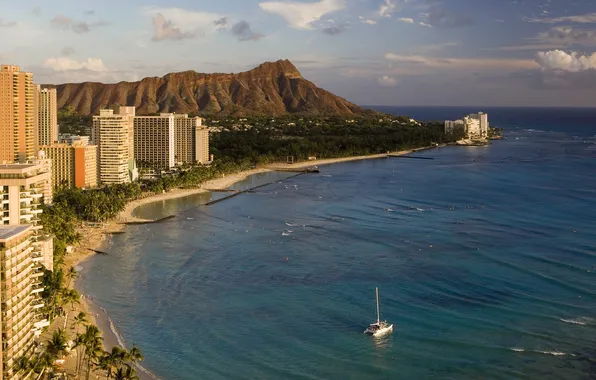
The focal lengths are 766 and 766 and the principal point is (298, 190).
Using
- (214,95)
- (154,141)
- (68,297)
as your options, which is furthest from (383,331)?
(214,95)

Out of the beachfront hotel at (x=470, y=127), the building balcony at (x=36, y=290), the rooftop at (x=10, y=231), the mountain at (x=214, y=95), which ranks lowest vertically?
the building balcony at (x=36, y=290)

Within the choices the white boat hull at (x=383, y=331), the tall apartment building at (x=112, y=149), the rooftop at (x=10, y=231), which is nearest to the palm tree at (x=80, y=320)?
the rooftop at (x=10, y=231)

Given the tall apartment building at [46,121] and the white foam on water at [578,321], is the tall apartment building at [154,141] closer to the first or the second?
the tall apartment building at [46,121]

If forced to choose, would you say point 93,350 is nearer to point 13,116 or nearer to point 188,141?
point 13,116

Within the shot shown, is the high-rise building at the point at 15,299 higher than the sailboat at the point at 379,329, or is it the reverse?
the high-rise building at the point at 15,299

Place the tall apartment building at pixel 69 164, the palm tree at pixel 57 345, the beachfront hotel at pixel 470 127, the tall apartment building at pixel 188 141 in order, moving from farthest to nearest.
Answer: the beachfront hotel at pixel 470 127, the tall apartment building at pixel 188 141, the tall apartment building at pixel 69 164, the palm tree at pixel 57 345

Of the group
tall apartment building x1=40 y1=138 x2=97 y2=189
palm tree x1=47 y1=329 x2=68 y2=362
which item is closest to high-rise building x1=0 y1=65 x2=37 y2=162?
tall apartment building x1=40 y1=138 x2=97 y2=189

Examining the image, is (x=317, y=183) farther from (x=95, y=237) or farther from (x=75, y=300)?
(x=75, y=300)
